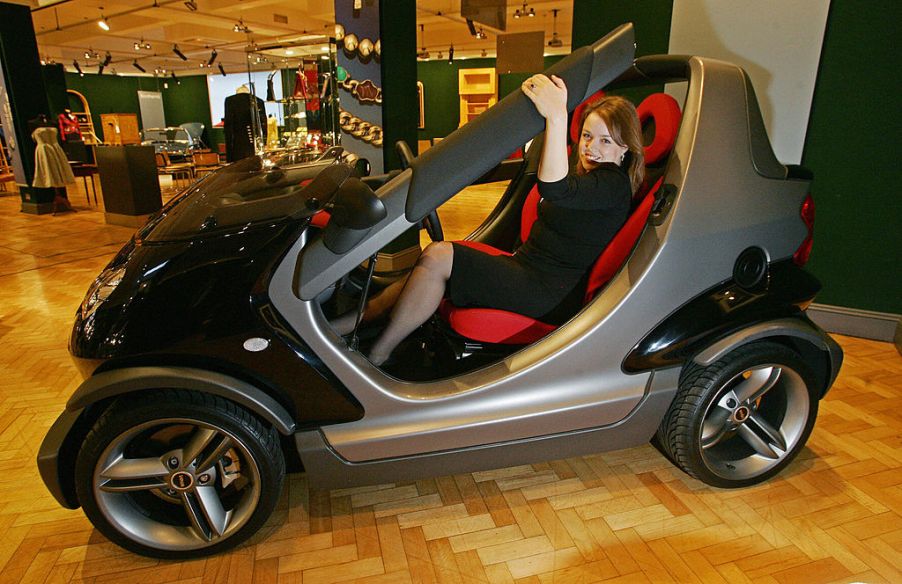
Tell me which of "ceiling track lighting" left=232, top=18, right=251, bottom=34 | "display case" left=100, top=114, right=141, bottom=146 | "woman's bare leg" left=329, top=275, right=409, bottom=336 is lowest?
"display case" left=100, top=114, right=141, bottom=146

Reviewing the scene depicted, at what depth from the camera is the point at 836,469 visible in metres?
1.83

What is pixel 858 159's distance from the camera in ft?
9.33

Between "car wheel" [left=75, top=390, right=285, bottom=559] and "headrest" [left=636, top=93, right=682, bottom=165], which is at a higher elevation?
"headrest" [left=636, top=93, right=682, bottom=165]

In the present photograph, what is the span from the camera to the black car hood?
130cm

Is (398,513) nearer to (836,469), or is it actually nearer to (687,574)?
(687,574)

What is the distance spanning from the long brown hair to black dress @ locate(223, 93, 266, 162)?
156 inches

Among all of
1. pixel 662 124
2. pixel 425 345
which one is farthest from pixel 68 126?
pixel 662 124

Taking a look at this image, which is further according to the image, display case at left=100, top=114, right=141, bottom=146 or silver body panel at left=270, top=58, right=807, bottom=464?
display case at left=100, top=114, right=141, bottom=146

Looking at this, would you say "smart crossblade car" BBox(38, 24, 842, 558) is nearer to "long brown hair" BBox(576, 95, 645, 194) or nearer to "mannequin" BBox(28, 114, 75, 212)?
"long brown hair" BBox(576, 95, 645, 194)

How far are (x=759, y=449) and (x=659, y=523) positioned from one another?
0.42 m

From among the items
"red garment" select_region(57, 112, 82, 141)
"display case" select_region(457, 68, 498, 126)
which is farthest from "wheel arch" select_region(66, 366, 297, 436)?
"display case" select_region(457, 68, 498, 126)

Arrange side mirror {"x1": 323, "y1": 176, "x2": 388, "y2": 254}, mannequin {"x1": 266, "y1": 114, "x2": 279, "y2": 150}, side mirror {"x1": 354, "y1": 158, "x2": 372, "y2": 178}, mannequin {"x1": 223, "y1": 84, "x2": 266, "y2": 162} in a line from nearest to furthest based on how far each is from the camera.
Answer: side mirror {"x1": 323, "y1": 176, "x2": 388, "y2": 254}
side mirror {"x1": 354, "y1": 158, "x2": 372, "y2": 178}
mannequin {"x1": 223, "y1": 84, "x2": 266, "y2": 162}
mannequin {"x1": 266, "y1": 114, "x2": 279, "y2": 150}

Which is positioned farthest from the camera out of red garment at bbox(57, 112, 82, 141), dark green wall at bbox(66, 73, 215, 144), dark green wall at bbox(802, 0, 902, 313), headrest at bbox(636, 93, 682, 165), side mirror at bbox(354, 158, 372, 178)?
dark green wall at bbox(66, 73, 215, 144)

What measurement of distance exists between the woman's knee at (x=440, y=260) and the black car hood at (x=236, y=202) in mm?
395
